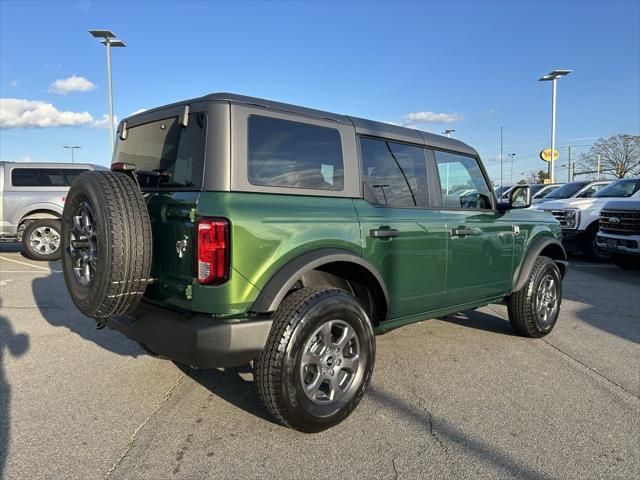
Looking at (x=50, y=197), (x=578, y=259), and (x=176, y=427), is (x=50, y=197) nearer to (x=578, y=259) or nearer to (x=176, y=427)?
(x=176, y=427)

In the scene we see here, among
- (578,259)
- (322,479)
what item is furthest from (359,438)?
(578,259)

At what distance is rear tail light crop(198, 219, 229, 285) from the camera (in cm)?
252

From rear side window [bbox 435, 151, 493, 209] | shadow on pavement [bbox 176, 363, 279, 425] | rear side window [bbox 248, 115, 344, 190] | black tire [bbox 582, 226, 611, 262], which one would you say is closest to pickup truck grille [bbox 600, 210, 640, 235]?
black tire [bbox 582, 226, 611, 262]

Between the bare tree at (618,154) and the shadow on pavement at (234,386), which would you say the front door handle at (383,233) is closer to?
the shadow on pavement at (234,386)

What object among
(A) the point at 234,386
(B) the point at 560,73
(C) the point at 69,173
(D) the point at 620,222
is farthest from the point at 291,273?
(B) the point at 560,73

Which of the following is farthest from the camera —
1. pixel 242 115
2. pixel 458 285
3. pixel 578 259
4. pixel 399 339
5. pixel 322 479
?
pixel 578 259

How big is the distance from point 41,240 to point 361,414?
8.82 metres

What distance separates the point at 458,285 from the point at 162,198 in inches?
97.6

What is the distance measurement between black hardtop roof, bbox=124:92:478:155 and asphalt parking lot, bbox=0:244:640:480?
1.89m

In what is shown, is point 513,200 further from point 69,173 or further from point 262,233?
point 69,173

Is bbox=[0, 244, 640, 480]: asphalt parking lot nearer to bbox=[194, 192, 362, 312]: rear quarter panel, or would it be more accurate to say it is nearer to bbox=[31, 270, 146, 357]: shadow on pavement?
bbox=[31, 270, 146, 357]: shadow on pavement

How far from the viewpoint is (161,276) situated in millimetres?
2830

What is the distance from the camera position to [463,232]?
155 inches

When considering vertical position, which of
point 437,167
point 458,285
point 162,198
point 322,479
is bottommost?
point 322,479
